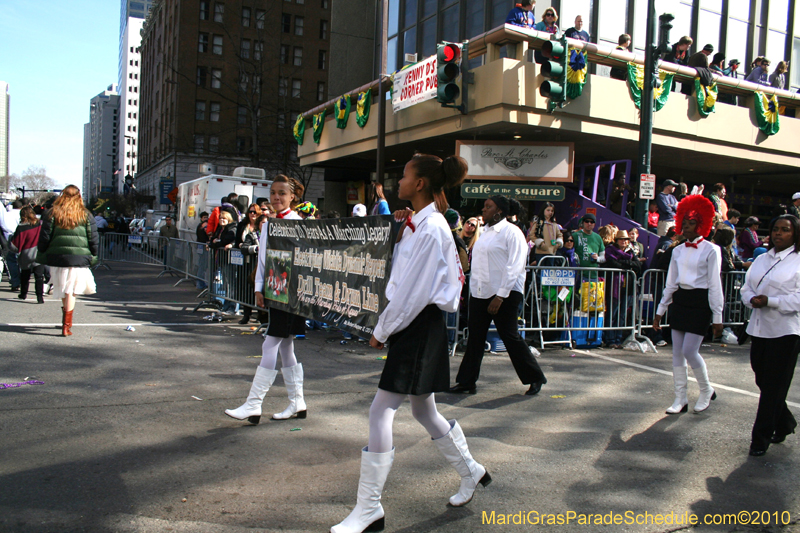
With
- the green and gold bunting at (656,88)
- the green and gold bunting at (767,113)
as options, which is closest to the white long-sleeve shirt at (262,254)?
the green and gold bunting at (656,88)

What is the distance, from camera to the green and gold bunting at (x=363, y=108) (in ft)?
63.4

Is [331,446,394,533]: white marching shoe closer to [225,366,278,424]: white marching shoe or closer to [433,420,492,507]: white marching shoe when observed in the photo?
A: [433,420,492,507]: white marching shoe

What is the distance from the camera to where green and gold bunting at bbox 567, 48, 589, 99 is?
46.5ft

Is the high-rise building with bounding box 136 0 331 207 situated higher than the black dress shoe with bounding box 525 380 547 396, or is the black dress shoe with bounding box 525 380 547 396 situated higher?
the high-rise building with bounding box 136 0 331 207

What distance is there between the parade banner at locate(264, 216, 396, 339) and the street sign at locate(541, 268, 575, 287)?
4.61 m

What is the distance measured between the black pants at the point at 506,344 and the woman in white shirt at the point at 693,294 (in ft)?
4.38

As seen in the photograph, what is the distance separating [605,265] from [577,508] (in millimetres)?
7437

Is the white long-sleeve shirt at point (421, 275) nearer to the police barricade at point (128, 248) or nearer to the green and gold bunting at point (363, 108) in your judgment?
the green and gold bunting at point (363, 108)

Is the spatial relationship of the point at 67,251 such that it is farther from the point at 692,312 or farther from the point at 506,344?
the point at 692,312

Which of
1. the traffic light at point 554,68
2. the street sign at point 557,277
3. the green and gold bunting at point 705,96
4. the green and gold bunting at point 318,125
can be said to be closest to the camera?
the street sign at point 557,277

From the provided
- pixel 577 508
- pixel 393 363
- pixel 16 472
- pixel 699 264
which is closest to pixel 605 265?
pixel 699 264

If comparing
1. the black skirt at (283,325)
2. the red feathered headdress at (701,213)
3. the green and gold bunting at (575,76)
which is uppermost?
the green and gold bunting at (575,76)

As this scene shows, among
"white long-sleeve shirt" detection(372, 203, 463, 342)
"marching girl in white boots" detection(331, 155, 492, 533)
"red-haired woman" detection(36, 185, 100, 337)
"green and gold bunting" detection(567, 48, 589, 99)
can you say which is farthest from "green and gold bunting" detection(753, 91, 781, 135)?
"white long-sleeve shirt" detection(372, 203, 463, 342)

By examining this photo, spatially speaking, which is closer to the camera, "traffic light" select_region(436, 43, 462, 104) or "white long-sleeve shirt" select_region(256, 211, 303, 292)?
"white long-sleeve shirt" select_region(256, 211, 303, 292)
